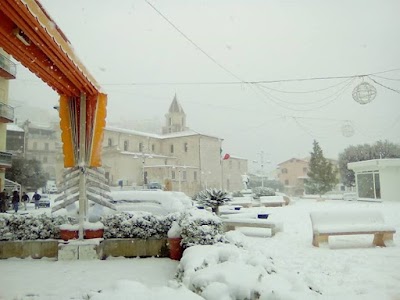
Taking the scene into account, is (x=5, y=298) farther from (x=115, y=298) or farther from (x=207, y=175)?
(x=207, y=175)

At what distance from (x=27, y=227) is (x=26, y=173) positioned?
105 ft

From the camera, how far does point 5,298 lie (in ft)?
12.6

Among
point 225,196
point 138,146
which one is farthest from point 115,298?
point 138,146

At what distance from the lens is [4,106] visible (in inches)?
889

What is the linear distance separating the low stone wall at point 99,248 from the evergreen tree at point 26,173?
1188 inches

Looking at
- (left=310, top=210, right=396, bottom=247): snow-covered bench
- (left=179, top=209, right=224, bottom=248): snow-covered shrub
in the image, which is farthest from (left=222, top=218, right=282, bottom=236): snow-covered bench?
(left=179, top=209, right=224, bottom=248): snow-covered shrub

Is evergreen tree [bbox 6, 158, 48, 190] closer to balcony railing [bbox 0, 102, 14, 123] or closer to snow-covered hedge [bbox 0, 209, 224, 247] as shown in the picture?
balcony railing [bbox 0, 102, 14, 123]

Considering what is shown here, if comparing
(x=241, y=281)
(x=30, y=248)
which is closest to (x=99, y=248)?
(x=30, y=248)

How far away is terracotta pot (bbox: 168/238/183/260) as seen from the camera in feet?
19.5

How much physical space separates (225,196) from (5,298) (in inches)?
345

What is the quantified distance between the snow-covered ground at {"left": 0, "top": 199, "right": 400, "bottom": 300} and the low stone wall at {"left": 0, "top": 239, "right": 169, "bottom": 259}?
231 millimetres

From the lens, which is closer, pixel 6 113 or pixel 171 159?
pixel 6 113

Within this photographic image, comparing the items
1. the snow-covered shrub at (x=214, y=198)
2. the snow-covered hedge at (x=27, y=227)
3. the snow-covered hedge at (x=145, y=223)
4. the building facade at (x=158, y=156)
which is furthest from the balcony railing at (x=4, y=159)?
the snow-covered hedge at (x=145, y=223)

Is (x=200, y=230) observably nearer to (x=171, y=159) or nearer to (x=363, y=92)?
(x=363, y=92)
